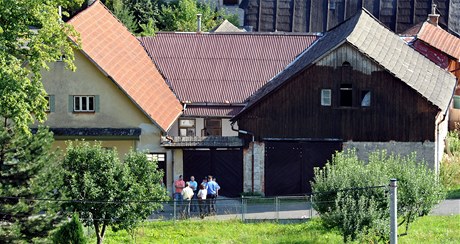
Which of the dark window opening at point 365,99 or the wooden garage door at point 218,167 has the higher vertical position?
the dark window opening at point 365,99

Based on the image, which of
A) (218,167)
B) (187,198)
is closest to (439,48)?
(218,167)

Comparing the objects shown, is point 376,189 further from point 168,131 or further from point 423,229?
point 168,131

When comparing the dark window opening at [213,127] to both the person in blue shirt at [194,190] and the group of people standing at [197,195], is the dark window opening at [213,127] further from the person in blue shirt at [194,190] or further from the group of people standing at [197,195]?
the person in blue shirt at [194,190]

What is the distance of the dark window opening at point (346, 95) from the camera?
4422cm

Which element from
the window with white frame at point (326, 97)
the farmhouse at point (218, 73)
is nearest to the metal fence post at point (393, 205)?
the window with white frame at point (326, 97)

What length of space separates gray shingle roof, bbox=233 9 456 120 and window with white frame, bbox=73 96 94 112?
17.1 feet

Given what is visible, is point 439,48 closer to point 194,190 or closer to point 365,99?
point 365,99

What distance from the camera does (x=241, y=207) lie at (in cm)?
4094

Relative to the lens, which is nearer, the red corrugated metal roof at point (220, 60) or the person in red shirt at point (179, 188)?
the person in red shirt at point (179, 188)

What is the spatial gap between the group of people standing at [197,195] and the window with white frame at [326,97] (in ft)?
15.8

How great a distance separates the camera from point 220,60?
50.9 meters

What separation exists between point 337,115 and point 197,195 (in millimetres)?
5894

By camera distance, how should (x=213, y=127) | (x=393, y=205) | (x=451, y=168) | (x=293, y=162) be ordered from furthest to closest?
(x=213, y=127), (x=451, y=168), (x=293, y=162), (x=393, y=205)

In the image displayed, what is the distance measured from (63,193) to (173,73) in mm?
13897
